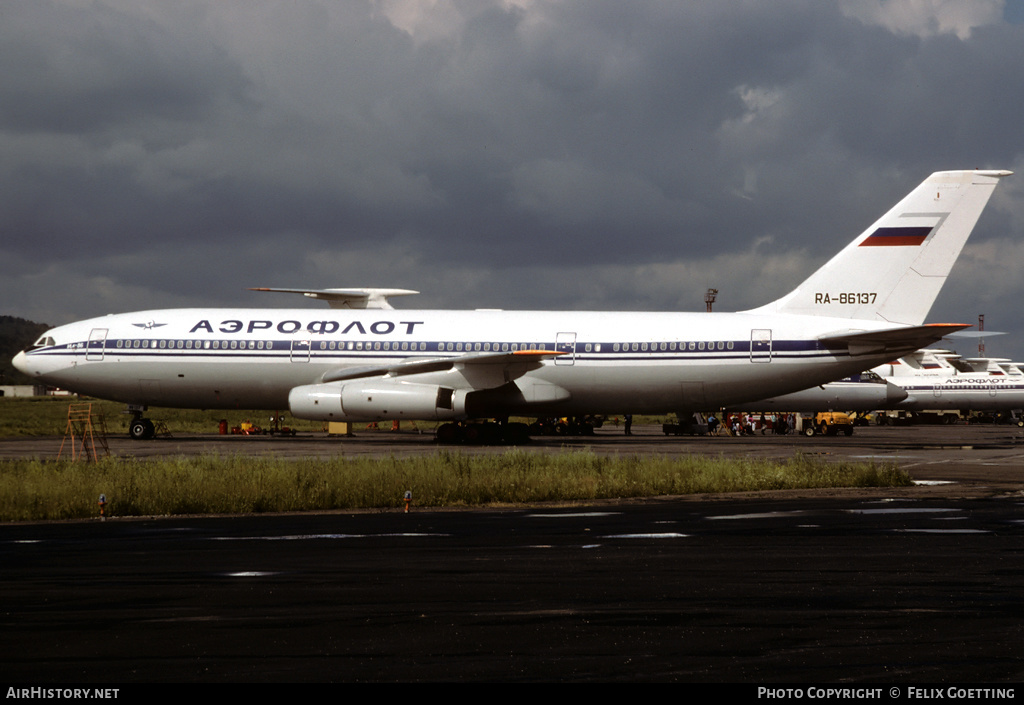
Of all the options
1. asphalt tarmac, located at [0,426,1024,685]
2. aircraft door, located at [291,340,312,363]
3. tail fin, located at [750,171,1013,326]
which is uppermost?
tail fin, located at [750,171,1013,326]

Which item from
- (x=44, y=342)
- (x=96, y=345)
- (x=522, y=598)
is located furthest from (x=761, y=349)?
(x=522, y=598)

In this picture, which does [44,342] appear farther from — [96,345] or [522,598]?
[522,598]

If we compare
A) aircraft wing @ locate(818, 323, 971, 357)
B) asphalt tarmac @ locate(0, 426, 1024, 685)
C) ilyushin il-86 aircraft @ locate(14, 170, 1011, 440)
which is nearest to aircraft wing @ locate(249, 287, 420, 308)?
ilyushin il-86 aircraft @ locate(14, 170, 1011, 440)

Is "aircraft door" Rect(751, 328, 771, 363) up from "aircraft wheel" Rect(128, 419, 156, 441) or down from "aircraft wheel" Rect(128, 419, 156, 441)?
up

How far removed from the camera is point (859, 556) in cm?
1178

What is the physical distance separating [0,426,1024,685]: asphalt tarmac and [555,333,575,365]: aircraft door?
66.8 feet

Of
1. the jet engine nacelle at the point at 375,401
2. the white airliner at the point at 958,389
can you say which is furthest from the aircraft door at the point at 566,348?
the white airliner at the point at 958,389

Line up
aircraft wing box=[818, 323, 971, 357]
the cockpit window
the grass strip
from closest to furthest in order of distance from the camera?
the grass strip < aircraft wing box=[818, 323, 971, 357] < the cockpit window

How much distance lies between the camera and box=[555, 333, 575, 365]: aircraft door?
121ft

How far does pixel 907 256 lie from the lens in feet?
119

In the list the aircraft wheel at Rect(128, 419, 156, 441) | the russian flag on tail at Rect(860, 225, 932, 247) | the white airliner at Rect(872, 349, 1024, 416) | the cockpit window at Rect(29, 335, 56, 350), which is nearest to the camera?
the russian flag on tail at Rect(860, 225, 932, 247)

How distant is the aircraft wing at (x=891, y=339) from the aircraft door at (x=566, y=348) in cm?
823

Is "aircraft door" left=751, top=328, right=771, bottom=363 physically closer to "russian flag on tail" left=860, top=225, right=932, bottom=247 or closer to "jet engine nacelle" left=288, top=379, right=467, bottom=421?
"russian flag on tail" left=860, top=225, right=932, bottom=247

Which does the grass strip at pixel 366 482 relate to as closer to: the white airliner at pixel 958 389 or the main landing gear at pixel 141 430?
the main landing gear at pixel 141 430
